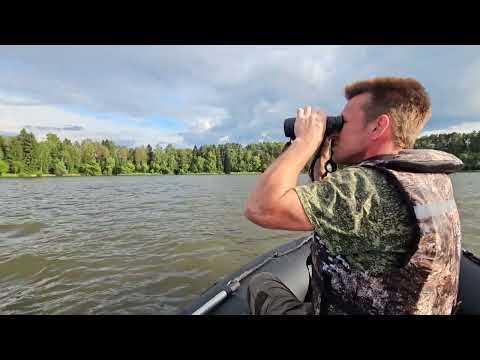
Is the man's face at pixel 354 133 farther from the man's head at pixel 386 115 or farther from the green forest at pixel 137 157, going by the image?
Answer: the green forest at pixel 137 157

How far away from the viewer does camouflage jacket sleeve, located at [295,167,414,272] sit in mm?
1093

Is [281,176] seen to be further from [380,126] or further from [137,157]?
[137,157]

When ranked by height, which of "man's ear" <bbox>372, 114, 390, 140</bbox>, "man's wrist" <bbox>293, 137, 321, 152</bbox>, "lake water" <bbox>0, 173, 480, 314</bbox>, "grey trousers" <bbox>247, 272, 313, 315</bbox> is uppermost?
"man's ear" <bbox>372, 114, 390, 140</bbox>

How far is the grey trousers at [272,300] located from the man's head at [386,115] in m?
1.05

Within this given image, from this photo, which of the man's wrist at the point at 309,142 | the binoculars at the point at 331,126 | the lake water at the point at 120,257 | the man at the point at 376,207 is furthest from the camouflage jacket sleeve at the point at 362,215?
the lake water at the point at 120,257

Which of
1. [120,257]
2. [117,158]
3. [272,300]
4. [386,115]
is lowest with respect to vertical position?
[120,257]

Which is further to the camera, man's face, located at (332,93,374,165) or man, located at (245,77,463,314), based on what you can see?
man's face, located at (332,93,374,165)

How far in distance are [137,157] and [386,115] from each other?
74.0 metres

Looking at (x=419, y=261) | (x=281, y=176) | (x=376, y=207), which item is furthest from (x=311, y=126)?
(x=419, y=261)

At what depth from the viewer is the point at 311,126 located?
1.43 m

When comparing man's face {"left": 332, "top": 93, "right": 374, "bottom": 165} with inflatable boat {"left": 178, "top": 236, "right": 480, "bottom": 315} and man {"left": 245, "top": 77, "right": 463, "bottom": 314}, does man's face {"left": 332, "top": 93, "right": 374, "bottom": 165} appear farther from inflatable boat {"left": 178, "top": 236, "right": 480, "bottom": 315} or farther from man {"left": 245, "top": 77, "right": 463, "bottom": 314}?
inflatable boat {"left": 178, "top": 236, "right": 480, "bottom": 315}

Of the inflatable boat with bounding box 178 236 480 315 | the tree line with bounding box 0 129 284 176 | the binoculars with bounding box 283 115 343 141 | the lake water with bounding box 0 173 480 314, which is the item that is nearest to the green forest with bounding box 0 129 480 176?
the tree line with bounding box 0 129 284 176

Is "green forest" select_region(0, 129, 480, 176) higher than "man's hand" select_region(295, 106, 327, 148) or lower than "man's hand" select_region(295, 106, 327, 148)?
higher
